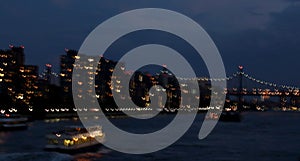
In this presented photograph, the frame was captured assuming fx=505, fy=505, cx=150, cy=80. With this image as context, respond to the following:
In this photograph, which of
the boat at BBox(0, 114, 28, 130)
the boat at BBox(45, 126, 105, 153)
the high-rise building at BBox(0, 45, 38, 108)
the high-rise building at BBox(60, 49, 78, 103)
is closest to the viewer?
the boat at BBox(45, 126, 105, 153)

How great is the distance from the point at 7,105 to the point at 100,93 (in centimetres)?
3088

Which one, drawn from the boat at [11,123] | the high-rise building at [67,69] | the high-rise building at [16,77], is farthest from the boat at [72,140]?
the high-rise building at [67,69]

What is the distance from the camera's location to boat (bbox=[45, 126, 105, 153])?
20.2 meters

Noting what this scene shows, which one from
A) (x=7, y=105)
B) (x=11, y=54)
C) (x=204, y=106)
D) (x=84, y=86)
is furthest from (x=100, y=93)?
(x=7, y=105)

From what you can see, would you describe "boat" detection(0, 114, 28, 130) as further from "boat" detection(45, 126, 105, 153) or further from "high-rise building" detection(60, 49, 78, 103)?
"high-rise building" detection(60, 49, 78, 103)

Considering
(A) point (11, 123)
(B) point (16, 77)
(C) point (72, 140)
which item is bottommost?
(C) point (72, 140)

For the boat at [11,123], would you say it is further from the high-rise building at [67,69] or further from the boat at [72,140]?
the high-rise building at [67,69]

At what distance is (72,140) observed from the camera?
805 inches

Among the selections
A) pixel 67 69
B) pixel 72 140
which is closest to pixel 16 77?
pixel 67 69

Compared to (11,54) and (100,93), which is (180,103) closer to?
(100,93)

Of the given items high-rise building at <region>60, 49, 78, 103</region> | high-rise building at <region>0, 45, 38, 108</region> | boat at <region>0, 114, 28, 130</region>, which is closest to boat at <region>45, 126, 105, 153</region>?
boat at <region>0, 114, 28, 130</region>

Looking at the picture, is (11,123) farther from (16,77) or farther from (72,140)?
(16,77)

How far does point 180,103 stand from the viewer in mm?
98688

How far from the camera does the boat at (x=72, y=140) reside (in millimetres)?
20155
